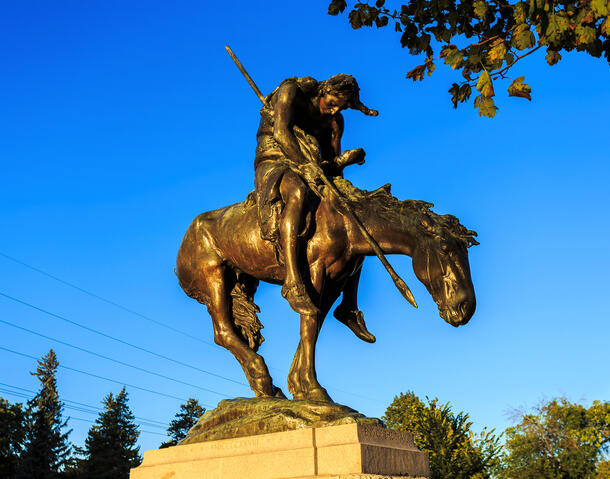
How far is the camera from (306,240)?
6617 millimetres

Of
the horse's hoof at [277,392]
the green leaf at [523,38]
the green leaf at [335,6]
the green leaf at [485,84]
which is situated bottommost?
the horse's hoof at [277,392]

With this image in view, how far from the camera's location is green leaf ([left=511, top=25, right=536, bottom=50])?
15.6ft

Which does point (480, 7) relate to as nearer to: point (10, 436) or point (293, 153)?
point (293, 153)

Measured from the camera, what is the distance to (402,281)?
20.6 ft

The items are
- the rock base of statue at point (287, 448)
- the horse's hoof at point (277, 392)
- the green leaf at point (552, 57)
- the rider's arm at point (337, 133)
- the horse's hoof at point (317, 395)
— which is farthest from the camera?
the rider's arm at point (337, 133)

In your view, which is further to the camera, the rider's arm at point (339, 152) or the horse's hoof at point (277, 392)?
the rider's arm at point (339, 152)

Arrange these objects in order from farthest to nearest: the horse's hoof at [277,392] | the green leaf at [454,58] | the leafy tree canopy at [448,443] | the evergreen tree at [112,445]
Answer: the evergreen tree at [112,445]
the leafy tree canopy at [448,443]
the horse's hoof at [277,392]
the green leaf at [454,58]

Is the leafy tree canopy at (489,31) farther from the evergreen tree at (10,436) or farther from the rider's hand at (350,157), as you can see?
the evergreen tree at (10,436)

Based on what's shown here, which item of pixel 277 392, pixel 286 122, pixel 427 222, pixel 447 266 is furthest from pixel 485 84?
pixel 277 392

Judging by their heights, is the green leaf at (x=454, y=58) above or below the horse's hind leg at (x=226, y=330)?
above

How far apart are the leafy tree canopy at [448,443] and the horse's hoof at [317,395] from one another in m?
30.3

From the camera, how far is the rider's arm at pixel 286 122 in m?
6.96

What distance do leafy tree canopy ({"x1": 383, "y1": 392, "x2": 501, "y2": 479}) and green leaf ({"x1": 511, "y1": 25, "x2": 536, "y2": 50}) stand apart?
32.3 metres

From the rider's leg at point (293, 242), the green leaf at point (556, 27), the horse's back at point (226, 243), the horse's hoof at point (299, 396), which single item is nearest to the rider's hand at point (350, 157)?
the rider's leg at point (293, 242)
